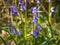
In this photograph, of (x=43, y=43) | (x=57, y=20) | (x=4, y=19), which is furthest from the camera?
(x=57, y=20)

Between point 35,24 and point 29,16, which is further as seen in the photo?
point 29,16

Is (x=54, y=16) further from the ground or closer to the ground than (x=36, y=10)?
closer to the ground

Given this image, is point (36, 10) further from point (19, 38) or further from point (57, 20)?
point (57, 20)

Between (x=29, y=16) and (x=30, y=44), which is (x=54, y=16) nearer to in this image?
(x=29, y=16)

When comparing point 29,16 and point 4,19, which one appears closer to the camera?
point 4,19

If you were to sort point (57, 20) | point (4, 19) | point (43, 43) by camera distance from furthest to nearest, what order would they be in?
point (57, 20) < point (4, 19) < point (43, 43)

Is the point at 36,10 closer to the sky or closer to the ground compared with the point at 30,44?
closer to the sky

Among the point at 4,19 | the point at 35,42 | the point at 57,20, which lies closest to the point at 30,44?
the point at 35,42

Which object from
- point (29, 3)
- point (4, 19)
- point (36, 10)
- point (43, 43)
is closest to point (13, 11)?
point (36, 10)
